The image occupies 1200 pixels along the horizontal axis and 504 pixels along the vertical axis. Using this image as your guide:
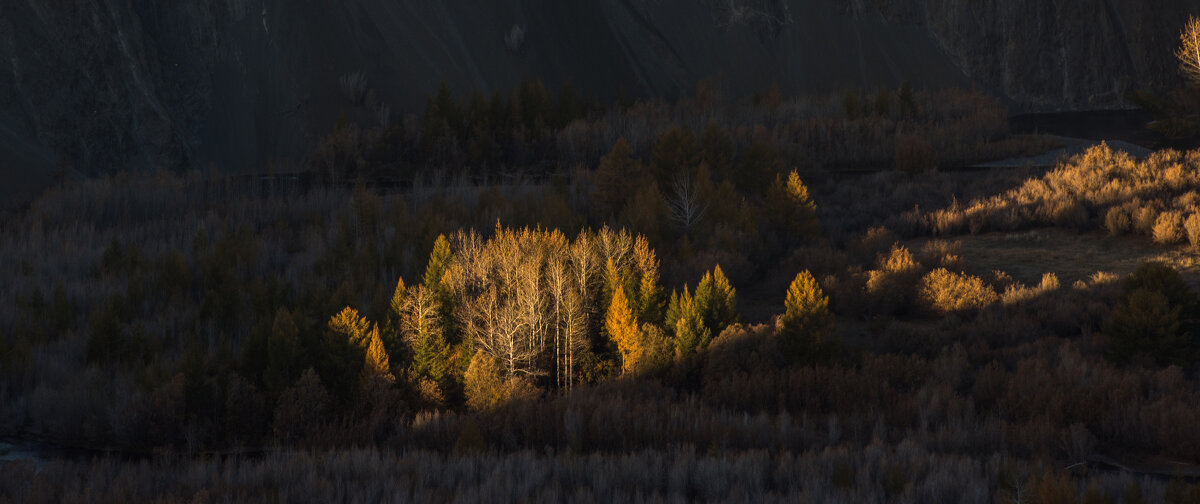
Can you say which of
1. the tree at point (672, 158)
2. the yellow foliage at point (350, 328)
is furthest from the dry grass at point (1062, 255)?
the yellow foliage at point (350, 328)

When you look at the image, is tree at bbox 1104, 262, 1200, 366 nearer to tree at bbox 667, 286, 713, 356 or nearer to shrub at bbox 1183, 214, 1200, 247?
tree at bbox 667, 286, 713, 356

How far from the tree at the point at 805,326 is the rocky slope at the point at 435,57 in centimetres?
3260

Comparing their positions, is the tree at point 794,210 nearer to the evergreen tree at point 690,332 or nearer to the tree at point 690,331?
the tree at point 690,331

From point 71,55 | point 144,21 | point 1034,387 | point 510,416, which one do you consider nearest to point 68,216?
point 71,55

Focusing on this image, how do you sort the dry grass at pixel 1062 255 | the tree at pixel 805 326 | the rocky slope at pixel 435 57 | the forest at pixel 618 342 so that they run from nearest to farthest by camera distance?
1. the forest at pixel 618 342
2. the tree at pixel 805 326
3. the dry grass at pixel 1062 255
4. the rocky slope at pixel 435 57

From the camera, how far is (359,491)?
380 inches

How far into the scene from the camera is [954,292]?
68.7 ft

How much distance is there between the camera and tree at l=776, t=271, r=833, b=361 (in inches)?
672

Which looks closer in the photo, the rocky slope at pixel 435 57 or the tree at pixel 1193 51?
the rocky slope at pixel 435 57

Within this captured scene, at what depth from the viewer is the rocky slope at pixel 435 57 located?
1676 inches

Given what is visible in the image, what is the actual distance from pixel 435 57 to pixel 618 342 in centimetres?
4201

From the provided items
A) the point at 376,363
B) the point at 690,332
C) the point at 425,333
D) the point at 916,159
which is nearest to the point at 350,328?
the point at 376,363

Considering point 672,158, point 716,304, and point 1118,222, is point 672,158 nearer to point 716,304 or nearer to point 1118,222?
point 1118,222

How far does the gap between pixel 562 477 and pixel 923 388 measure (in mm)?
6879
